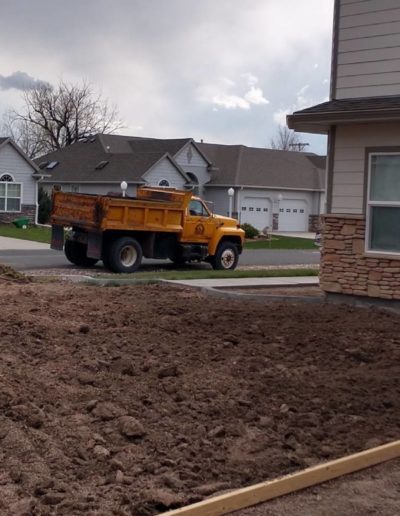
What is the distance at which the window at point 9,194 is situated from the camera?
145ft

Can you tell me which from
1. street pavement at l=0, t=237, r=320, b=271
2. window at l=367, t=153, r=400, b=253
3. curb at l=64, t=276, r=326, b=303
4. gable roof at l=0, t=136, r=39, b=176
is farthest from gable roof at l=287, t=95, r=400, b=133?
gable roof at l=0, t=136, r=39, b=176

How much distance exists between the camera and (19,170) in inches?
1762

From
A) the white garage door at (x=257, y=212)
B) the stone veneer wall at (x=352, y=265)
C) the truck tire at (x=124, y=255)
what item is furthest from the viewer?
the white garage door at (x=257, y=212)

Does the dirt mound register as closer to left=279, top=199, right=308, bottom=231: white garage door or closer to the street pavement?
the street pavement

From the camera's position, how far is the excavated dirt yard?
527cm

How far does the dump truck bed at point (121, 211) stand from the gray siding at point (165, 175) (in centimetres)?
2499

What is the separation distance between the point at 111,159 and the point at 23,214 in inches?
311

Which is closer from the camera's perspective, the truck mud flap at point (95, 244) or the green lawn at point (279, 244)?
the truck mud flap at point (95, 244)

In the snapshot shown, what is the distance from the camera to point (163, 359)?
827cm

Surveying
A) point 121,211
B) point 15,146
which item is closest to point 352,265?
point 121,211

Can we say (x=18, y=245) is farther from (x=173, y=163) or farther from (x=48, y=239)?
(x=173, y=163)

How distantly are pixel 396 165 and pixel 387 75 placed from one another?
1.53 metres

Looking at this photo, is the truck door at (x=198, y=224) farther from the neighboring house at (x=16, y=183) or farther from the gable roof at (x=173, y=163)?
the neighboring house at (x=16, y=183)

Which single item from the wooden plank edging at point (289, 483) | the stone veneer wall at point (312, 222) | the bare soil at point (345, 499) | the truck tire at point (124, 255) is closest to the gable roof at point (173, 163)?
the stone veneer wall at point (312, 222)
